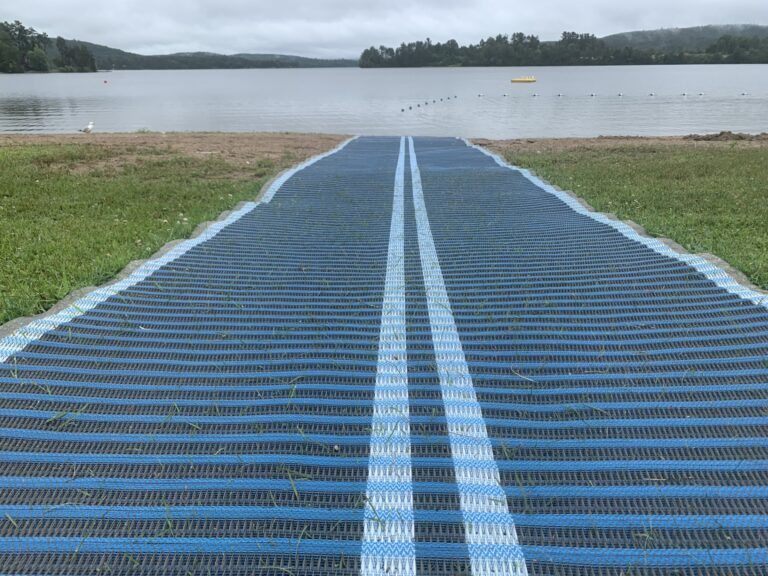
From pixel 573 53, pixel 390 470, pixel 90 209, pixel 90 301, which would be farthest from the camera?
pixel 573 53

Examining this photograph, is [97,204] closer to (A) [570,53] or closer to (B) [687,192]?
(B) [687,192]

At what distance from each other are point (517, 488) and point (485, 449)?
0.22m

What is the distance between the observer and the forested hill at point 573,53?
123 meters

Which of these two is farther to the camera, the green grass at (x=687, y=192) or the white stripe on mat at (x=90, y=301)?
the green grass at (x=687, y=192)

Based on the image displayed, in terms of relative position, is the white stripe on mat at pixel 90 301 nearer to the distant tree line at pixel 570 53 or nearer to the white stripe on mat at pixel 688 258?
the white stripe on mat at pixel 688 258

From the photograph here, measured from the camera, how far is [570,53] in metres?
127

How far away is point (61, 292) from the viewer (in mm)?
3922

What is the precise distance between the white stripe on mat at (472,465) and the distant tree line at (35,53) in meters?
127

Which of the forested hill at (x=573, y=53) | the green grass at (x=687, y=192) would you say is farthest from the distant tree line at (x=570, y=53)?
the green grass at (x=687, y=192)

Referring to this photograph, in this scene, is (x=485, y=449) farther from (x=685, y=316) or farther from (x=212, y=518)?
(x=685, y=316)

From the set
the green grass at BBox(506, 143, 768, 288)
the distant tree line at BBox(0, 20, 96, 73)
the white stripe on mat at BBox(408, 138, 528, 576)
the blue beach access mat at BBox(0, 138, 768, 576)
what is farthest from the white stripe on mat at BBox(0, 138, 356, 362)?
the distant tree line at BBox(0, 20, 96, 73)

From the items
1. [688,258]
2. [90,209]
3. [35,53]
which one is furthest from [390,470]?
[35,53]

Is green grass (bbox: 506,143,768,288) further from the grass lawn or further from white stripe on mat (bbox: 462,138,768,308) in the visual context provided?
the grass lawn

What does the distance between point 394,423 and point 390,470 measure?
279mm
